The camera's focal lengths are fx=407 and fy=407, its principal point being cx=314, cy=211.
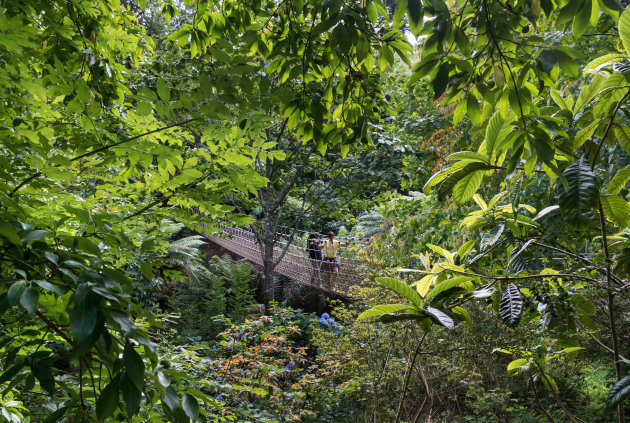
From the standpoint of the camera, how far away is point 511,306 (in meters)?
0.91

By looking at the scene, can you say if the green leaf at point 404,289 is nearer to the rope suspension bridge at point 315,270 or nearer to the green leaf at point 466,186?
the green leaf at point 466,186

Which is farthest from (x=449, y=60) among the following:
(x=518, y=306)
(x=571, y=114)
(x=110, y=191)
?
(x=110, y=191)

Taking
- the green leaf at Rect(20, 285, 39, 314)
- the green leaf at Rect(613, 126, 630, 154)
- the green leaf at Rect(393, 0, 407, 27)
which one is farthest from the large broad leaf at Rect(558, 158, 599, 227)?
the green leaf at Rect(20, 285, 39, 314)

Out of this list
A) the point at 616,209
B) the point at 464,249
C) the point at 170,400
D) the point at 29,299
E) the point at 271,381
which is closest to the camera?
the point at 29,299

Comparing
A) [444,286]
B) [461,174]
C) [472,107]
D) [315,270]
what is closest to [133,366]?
[444,286]

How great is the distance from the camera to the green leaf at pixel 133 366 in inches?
22.2

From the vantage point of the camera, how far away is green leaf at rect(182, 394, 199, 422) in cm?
70

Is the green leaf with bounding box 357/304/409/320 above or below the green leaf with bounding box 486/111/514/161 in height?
below

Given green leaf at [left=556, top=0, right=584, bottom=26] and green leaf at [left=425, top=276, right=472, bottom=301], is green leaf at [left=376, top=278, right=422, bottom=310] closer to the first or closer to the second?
green leaf at [left=425, top=276, right=472, bottom=301]

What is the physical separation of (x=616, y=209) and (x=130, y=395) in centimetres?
100

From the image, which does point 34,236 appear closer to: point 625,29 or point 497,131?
point 497,131

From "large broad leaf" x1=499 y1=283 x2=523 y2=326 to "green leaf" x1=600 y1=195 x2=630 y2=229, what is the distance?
10.1 inches

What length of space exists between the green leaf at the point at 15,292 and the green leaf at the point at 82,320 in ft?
0.22

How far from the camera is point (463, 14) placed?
88 centimetres
